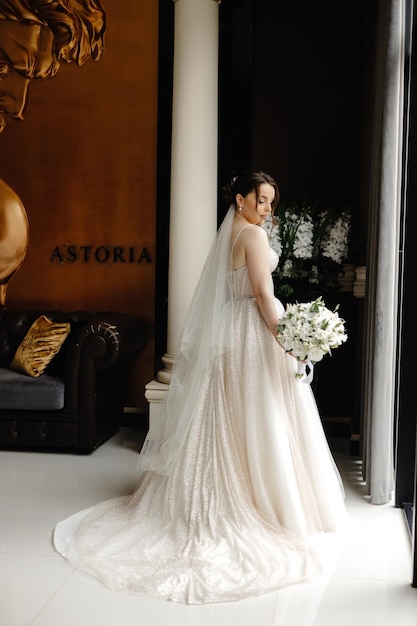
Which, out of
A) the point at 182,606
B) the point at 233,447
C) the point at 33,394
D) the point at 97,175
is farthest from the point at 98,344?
the point at 182,606

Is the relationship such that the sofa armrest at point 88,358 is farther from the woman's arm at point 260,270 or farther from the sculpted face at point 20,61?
the sculpted face at point 20,61

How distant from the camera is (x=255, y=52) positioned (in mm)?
5773

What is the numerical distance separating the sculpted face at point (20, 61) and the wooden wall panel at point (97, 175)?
0.08m

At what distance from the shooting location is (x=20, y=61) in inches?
238

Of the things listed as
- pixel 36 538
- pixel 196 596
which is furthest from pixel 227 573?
pixel 36 538

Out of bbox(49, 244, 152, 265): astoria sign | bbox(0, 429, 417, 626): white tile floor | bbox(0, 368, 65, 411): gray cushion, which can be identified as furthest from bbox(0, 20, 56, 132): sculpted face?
bbox(0, 429, 417, 626): white tile floor

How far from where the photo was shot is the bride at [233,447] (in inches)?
133

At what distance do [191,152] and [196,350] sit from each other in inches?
80.2

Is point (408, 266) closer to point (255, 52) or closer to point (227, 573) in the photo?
point (227, 573)

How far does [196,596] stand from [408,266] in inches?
80.4

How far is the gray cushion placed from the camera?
506 cm

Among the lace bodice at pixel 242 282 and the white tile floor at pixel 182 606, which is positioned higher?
the lace bodice at pixel 242 282

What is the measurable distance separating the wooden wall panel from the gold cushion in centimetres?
73

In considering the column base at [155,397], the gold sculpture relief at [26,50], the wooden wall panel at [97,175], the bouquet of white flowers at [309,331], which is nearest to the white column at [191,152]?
the column base at [155,397]
